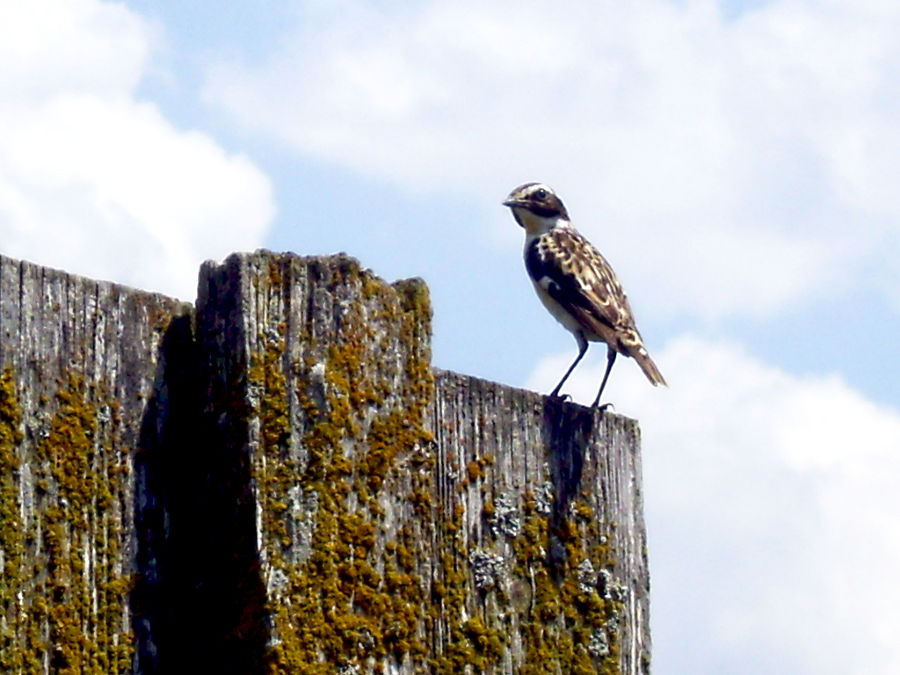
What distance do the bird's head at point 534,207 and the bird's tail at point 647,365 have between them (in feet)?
7.83

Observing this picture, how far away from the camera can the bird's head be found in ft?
36.7

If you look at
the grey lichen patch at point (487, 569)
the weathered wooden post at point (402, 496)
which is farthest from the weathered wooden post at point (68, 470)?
the grey lichen patch at point (487, 569)

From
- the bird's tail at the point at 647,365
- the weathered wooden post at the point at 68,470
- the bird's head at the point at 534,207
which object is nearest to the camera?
the weathered wooden post at the point at 68,470

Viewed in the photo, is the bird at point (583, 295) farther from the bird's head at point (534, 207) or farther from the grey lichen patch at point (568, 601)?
the grey lichen patch at point (568, 601)

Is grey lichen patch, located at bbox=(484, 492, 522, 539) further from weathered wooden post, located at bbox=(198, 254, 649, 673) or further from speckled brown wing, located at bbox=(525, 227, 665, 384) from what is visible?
speckled brown wing, located at bbox=(525, 227, 665, 384)

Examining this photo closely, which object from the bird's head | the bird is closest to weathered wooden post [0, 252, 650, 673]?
the bird

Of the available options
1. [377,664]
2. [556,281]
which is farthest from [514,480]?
[556,281]

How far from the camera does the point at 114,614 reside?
2902mm

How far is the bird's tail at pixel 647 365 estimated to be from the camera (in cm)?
873

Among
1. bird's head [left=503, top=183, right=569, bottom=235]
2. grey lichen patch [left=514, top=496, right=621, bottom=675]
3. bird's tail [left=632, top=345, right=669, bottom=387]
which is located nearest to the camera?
grey lichen patch [left=514, top=496, right=621, bottom=675]

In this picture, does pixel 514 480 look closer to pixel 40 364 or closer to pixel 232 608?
pixel 232 608

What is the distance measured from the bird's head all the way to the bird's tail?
2.39 metres

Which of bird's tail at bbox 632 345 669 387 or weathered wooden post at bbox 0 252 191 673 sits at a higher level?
bird's tail at bbox 632 345 669 387

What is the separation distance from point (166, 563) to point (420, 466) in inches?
22.6
